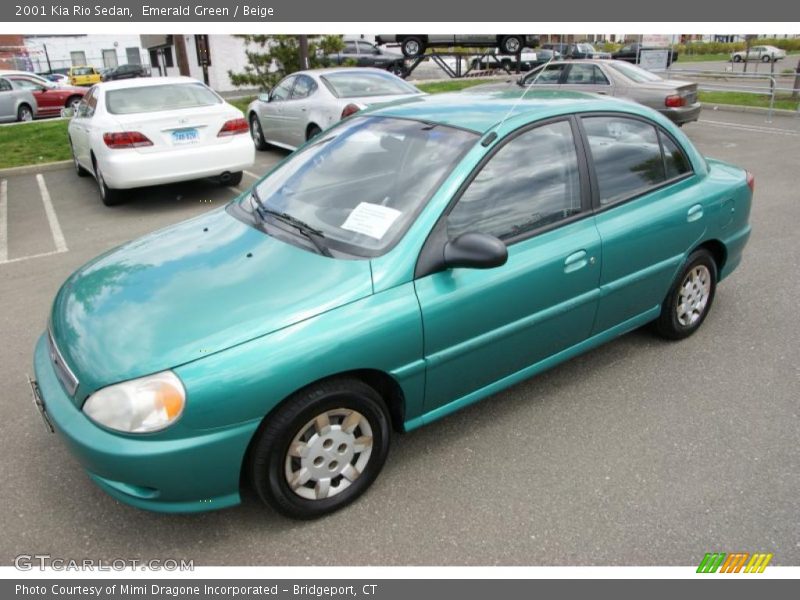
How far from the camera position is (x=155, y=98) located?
7.56m

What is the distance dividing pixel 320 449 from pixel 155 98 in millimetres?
6402

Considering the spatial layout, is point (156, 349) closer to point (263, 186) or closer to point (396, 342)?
point (396, 342)

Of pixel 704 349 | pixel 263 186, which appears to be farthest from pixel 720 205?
pixel 263 186

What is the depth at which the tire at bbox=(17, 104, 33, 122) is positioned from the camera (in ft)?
58.7

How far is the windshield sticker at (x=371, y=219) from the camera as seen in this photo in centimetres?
279

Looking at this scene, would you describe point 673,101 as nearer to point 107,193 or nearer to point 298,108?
point 298,108

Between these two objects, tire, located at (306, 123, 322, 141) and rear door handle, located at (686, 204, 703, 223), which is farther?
tire, located at (306, 123, 322, 141)

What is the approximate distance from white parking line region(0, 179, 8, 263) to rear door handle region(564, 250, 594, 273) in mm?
5351

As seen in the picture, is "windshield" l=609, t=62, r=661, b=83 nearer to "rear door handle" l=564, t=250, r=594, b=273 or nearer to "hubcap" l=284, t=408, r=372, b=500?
"rear door handle" l=564, t=250, r=594, b=273

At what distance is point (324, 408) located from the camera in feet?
8.18

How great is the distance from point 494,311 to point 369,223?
2.29 ft

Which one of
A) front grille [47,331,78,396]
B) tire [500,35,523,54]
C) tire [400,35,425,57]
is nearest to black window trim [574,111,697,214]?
front grille [47,331,78,396]

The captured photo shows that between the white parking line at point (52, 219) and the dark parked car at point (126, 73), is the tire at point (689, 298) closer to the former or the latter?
the white parking line at point (52, 219)

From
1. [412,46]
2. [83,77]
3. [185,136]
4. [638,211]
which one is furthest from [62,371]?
[83,77]
